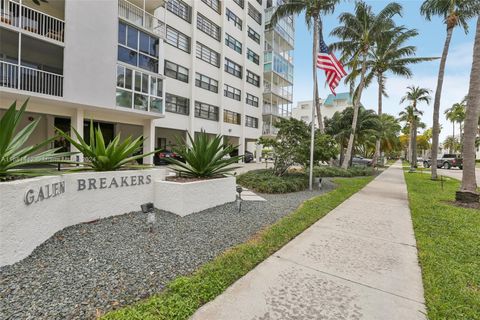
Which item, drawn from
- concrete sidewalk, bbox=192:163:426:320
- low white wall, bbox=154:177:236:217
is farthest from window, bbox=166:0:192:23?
concrete sidewalk, bbox=192:163:426:320

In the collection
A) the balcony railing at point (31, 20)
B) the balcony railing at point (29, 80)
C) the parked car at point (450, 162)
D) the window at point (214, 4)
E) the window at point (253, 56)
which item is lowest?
the parked car at point (450, 162)

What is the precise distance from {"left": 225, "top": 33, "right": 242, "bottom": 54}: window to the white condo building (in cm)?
11

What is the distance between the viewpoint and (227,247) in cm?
420

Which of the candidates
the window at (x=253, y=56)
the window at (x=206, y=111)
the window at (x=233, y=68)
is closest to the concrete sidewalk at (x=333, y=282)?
the window at (x=206, y=111)

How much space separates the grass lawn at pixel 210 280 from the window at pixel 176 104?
1765cm

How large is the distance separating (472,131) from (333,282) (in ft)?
31.1

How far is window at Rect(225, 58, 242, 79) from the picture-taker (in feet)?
87.9

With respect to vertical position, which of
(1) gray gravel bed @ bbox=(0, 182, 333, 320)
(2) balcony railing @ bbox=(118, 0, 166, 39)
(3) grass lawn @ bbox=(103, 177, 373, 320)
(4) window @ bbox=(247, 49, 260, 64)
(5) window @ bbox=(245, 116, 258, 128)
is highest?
(4) window @ bbox=(247, 49, 260, 64)

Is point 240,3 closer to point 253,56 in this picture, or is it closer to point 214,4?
point 214,4

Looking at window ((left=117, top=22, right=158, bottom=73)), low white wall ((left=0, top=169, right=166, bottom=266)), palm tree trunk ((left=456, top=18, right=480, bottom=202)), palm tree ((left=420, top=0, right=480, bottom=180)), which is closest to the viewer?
low white wall ((left=0, top=169, right=166, bottom=266))

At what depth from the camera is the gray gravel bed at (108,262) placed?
253cm

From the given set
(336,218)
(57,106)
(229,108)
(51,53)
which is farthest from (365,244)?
(229,108)

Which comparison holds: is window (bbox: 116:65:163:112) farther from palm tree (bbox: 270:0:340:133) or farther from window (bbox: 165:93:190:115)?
palm tree (bbox: 270:0:340:133)

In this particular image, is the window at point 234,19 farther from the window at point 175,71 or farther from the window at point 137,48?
the window at point 137,48
